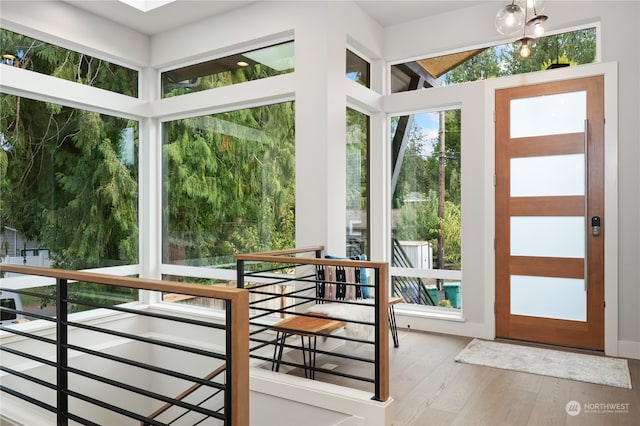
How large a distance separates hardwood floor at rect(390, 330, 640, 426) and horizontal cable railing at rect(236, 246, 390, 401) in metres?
0.26

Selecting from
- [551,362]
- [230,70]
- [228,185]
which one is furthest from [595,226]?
[230,70]

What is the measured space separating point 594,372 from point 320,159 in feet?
8.46

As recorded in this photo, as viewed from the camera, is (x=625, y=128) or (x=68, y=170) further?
(x=68, y=170)

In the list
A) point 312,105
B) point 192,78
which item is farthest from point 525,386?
point 192,78

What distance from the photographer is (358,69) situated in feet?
14.9

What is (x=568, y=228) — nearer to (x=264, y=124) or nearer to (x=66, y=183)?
(x=264, y=124)

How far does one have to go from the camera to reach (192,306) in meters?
4.98

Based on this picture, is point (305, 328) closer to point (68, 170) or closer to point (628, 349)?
point (628, 349)

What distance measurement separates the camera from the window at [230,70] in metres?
4.27

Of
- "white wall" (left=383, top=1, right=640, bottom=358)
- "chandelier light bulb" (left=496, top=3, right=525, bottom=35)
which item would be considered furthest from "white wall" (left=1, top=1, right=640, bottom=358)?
"chandelier light bulb" (left=496, top=3, right=525, bottom=35)

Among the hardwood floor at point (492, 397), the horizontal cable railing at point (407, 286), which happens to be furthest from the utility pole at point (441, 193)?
the hardwood floor at point (492, 397)

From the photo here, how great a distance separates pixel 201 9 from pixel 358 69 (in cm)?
161

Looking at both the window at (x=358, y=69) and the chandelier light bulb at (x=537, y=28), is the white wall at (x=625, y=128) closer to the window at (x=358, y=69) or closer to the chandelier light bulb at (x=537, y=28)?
the chandelier light bulb at (x=537, y=28)

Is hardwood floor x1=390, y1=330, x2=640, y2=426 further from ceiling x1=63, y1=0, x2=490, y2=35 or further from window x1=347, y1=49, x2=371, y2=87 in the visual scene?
ceiling x1=63, y1=0, x2=490, y2=35
